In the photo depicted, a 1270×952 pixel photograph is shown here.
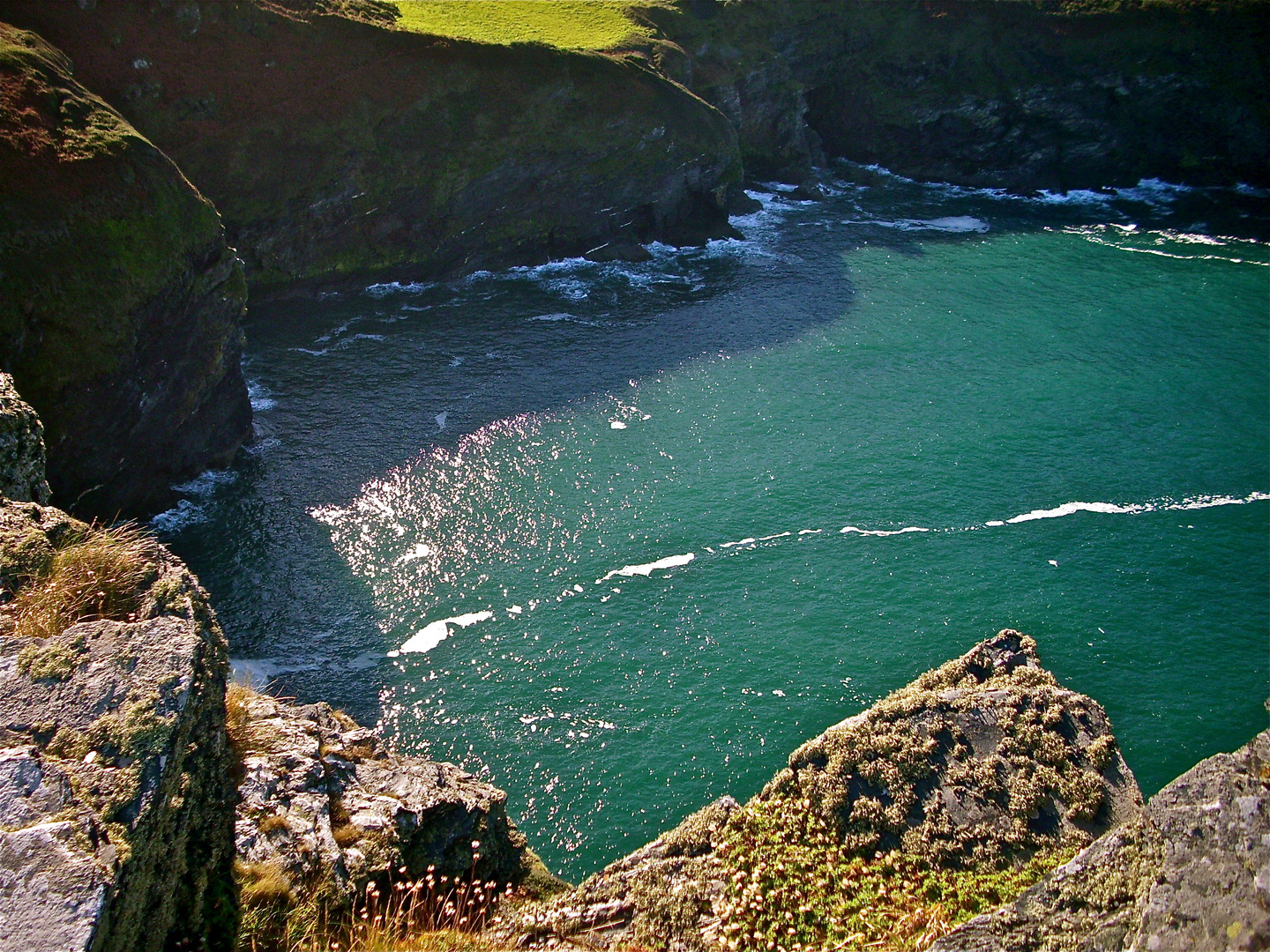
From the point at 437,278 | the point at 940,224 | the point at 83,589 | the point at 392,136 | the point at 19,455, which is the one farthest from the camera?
the point at 940,224

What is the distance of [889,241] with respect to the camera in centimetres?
7650

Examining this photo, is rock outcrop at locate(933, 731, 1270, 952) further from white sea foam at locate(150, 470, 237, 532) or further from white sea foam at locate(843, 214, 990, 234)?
white sea foam at locate(843, 214, 990, 234)

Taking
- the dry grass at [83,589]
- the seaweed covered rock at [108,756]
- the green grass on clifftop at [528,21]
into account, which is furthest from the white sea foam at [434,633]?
the green grass on clifftop at [528,21]

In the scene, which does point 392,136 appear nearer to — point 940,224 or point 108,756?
point 940,224

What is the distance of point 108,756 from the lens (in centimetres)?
1077

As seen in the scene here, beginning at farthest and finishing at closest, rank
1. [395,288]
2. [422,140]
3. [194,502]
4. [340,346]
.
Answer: [422,140], [395,288], [340,346], [194,502]

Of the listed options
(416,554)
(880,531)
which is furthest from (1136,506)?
(416,554)

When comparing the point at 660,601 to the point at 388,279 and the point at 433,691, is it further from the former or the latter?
the point at 388,279

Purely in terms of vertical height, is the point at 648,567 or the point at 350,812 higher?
the point at 350,812

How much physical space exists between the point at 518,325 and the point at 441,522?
22.7 m

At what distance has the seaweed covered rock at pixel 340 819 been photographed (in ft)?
47.9

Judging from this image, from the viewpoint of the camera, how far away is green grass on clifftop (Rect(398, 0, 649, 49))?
71.8m

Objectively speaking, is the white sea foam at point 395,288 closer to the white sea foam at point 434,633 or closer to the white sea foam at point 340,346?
the white sea foam at point 340,346

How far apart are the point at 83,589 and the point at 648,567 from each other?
26.6 m
